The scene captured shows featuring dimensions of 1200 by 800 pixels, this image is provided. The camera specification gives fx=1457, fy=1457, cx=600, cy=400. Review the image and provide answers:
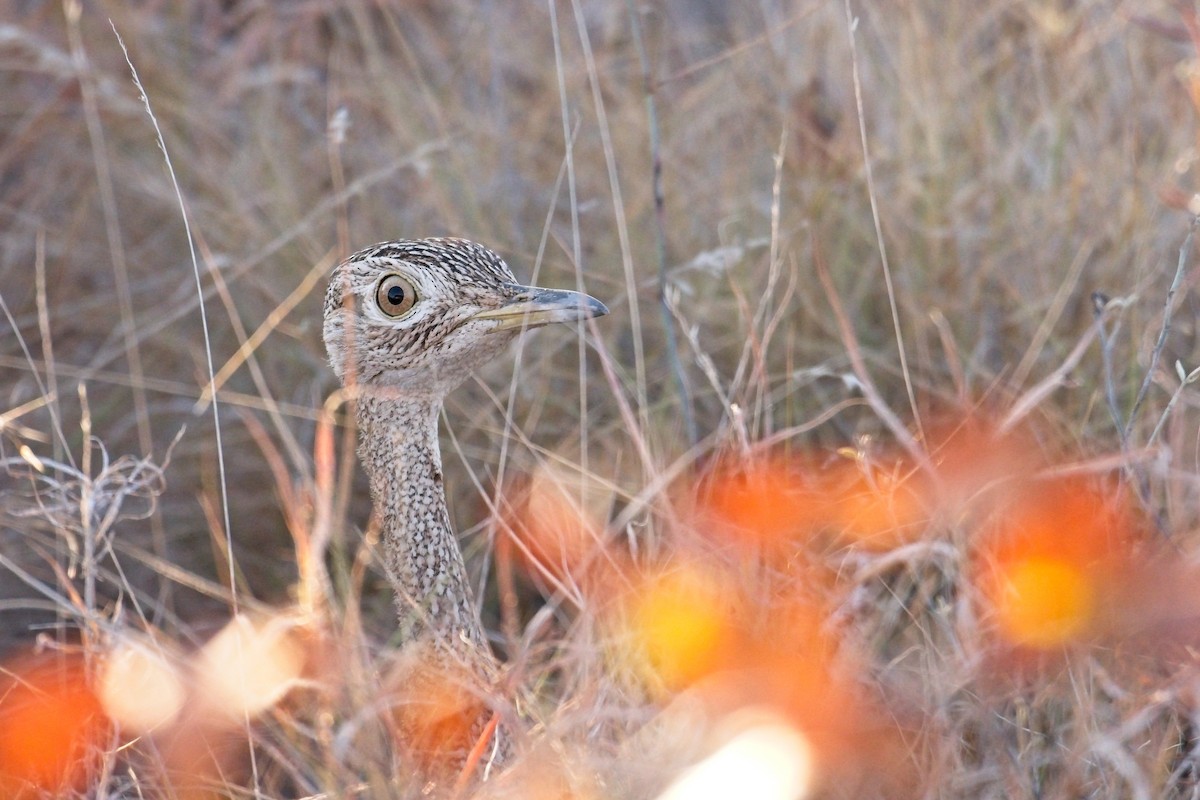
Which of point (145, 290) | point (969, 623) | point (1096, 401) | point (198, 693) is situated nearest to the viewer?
point (969, 623)

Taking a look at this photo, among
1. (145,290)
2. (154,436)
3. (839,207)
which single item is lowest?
(839,207)

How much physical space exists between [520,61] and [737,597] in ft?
8.53

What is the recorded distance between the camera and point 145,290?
14.0 feet

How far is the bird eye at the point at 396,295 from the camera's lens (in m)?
2.63

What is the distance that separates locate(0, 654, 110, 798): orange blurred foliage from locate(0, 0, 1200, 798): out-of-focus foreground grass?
0.04 feet

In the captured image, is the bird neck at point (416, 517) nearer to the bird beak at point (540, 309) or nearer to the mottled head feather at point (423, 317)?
the mottled head feather at point (423, 317)

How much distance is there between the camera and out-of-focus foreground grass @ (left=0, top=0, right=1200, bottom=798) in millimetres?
2066

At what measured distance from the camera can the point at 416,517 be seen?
2.55 metres

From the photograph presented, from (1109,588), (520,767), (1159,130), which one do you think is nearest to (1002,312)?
(1159,130)

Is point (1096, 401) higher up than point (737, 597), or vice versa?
point (737, 597)

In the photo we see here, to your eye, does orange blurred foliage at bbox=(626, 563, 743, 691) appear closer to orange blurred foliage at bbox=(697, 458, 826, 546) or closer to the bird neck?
orange blurred foliage at bbox=(697, 458, 826, 546)

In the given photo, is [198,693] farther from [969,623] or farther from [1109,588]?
[1109,588]

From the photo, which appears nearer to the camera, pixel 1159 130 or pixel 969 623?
pixel 969 623

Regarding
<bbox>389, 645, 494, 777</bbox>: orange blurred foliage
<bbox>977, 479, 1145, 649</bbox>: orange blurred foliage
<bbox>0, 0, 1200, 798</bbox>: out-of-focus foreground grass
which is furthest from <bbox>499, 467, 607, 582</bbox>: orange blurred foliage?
<bbox>977, 479, 1145, 649</bbox>: orange blurred foliage
